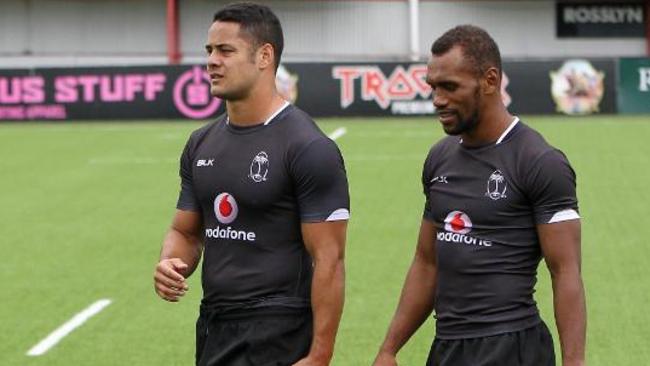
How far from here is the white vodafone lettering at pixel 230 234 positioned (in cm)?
541

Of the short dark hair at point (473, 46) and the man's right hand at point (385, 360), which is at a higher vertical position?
the short dark hair at point (473, 46)

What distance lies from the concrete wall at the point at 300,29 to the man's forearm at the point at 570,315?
39652 millimetres

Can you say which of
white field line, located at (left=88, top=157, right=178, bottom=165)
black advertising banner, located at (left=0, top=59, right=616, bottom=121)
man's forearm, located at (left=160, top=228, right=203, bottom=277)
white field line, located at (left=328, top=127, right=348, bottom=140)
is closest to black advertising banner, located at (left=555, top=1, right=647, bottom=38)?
black advertising banner, located at (left=0, top=59, right=616, bottom=121)

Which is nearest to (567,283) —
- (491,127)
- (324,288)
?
(491,127)

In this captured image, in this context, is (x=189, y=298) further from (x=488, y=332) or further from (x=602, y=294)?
(x=488, y=332)

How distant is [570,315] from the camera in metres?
5.06

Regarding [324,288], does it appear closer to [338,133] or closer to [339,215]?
[339,215]

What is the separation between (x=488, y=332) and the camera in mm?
5219

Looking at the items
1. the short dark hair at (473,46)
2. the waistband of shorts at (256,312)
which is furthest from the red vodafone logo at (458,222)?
the waistband of shorts at (256,312)

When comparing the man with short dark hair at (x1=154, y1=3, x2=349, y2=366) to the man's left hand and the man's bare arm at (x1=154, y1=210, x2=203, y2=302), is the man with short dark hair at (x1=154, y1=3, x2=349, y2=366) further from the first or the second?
the man's bare arm at (x1=154, y1=210, x2=203, y2=302)

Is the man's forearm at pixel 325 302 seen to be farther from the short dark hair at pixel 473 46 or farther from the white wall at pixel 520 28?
the white wall at pixel 520 28

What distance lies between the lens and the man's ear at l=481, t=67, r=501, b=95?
5148 millimetres

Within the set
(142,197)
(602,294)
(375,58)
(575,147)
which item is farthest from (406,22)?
(602,294)

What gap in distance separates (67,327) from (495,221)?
615 cm
